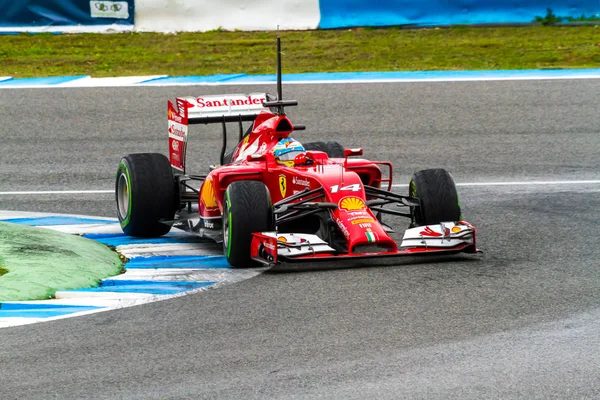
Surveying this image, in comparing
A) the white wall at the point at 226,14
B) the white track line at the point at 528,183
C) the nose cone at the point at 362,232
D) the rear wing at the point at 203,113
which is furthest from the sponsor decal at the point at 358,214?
the white wall at the point at 226,14

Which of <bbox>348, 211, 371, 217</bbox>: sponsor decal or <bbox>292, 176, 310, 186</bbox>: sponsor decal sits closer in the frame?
<bbox>348, 211, 371, 217</bbox>: sponsor decal

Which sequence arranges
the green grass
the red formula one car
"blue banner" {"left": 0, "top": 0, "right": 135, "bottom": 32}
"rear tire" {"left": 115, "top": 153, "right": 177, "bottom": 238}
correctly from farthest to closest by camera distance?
1. "blue banner" {"left": 0, "top": 0, "right": 135, "bottom": 32}
2. the green grass
3. "rear tire" {"left": 115, "top": 153, "right": 177, "bottom": 238}
4. the red formula one car

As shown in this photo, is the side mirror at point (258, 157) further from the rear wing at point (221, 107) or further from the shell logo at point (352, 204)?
the rear wing at point (221, 107)

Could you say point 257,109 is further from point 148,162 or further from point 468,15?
point 468,15

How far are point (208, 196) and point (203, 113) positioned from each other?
4.02 feet

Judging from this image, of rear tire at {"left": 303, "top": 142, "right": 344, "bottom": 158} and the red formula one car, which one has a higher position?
rear tire at {"left": 303, "top": 142, "right": 344, "bottom": 158}

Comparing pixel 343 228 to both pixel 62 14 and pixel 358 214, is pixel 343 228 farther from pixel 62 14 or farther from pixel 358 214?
pixel 62 14

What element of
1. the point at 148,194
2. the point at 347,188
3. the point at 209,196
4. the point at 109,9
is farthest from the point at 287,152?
the point at 109,9

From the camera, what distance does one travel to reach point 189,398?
16.1 ft

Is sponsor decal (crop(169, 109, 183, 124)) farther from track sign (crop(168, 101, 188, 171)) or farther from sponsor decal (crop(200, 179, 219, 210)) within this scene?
sponsor decal (crop(200, 179, 219, 210))

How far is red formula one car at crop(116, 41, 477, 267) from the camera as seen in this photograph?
7.69 meters

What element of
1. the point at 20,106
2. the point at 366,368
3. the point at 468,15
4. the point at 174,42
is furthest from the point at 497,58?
the point at 366,368

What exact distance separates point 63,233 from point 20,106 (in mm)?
6028

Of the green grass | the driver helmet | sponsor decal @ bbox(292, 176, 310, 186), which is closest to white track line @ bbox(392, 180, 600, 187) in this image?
the driver helmet
